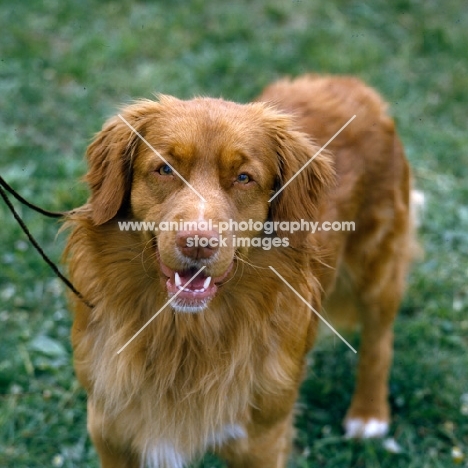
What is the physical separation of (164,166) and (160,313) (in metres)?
0.67

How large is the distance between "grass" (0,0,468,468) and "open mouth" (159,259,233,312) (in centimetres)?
164

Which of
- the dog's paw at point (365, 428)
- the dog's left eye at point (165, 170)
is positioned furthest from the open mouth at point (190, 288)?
the dog's paw at point (365, 428)

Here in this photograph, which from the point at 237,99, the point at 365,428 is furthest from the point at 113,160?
the point at 237,99

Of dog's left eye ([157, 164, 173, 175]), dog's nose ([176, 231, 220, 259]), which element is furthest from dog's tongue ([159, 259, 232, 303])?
dog's left eye ([157, 164, 173, 175])

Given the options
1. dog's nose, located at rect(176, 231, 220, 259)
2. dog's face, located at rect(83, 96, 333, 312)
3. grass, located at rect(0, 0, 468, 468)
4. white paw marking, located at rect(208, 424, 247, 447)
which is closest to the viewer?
dog's nose, located at rect(176, 231, 220, 259)

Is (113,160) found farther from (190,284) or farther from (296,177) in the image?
(296,177)

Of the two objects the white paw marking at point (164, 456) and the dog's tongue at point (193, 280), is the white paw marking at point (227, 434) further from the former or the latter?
the dog's tongue at point (193, 280)

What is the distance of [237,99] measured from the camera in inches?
283

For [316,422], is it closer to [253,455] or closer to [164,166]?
[253,455]

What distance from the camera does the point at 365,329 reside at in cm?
470

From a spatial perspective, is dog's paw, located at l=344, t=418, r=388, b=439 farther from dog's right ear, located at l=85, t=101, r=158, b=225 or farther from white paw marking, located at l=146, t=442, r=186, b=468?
dog's right ear, located at l=85, t=101, r=158, b=225

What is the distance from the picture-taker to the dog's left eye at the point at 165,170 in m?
3.11

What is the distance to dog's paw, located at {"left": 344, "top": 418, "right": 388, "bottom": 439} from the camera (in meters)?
4.57

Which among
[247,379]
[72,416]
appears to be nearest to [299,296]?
[247,379]
